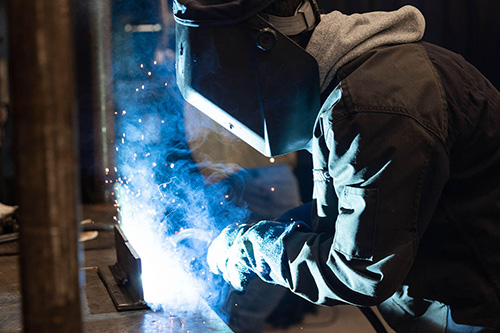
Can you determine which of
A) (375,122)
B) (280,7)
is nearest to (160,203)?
(280,7)

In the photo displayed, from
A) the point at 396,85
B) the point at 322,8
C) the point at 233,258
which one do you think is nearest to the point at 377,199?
the point at 396,85

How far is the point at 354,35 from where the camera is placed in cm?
123

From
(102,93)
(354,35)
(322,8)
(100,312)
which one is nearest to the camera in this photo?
(354,35)

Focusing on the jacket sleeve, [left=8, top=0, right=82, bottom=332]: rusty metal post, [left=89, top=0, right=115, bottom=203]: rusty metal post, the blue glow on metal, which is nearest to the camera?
[left=8, top=0, right=82, bottom=332]: rusty metal post

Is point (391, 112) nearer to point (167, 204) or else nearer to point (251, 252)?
point (251, 252)

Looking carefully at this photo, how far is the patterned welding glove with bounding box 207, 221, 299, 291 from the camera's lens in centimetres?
137

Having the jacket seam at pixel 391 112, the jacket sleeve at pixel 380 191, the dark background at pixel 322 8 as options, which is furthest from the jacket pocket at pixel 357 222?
the dark background at pixel 322 8

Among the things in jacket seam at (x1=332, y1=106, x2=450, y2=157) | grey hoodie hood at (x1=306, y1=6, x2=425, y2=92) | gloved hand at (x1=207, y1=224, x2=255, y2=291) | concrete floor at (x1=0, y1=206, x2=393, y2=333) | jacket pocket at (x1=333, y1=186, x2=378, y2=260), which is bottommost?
concrete floor at (x1=0, y1=206, x2=393, y2=333)

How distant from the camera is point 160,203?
6.97 feet

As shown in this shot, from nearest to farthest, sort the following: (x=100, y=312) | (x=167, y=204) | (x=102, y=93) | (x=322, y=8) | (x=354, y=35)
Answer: (x=354, y=35) → (x=100, y=312) → (x=167, y=204) → (x=322, y=8) → (x=102, y=93)

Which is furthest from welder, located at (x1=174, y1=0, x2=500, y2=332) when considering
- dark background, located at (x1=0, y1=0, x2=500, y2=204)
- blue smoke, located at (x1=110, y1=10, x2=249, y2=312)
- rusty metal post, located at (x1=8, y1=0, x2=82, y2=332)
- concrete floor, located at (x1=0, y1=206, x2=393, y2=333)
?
dark background, located at (x1=0, y1=0, x2=500, y2=204)

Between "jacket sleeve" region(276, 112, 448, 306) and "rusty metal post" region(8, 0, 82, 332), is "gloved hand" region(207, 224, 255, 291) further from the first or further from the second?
"rusty metal post" region(8, 0, 82, 332)

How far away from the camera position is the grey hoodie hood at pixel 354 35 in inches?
48.6

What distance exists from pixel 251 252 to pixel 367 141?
0.50m
